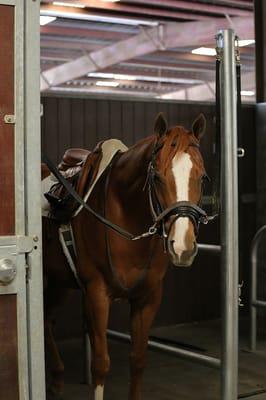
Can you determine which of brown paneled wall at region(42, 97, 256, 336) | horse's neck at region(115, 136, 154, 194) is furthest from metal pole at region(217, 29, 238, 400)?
brown paneled wall at region(42, 97, 256, 336)

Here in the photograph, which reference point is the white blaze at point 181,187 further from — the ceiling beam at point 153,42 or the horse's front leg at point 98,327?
the ceiling beam at point 153,42

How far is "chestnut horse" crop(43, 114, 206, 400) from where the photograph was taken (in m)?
2.16

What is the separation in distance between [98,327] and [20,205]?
111cm

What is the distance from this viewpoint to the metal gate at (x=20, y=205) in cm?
150

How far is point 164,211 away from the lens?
7.07 feet

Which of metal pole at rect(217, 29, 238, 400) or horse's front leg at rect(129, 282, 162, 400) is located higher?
metal pole at rect(217, 29, 238, 400)

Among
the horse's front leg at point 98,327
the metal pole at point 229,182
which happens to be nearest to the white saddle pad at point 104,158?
the horse's front leg at point 98,327

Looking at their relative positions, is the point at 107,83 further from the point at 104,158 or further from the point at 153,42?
A: the point at 104,158

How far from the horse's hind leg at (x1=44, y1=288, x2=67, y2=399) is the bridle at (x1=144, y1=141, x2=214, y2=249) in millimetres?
1148

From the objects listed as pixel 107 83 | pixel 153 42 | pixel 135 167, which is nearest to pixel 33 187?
pixel 135 167

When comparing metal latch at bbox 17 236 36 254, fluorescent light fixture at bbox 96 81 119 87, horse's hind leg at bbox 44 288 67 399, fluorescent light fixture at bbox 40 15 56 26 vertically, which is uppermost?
fluorescent light fixture at bbox 96 81 119 87

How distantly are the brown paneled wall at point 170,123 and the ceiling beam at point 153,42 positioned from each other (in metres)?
1.70

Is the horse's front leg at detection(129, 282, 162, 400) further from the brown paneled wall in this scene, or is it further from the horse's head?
the brown paneled wall

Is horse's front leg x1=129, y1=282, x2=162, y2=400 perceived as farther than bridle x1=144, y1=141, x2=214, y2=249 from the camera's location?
Yes
